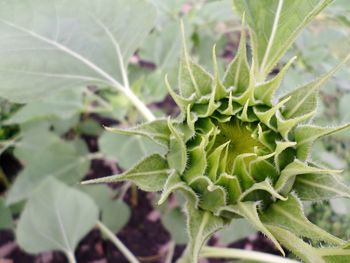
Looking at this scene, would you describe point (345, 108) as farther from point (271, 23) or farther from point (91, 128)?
point (91, 128)

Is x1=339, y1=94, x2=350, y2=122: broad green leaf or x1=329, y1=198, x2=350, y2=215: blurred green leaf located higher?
x1=339, y1=94, x2=350, y2=122: broad green leaf

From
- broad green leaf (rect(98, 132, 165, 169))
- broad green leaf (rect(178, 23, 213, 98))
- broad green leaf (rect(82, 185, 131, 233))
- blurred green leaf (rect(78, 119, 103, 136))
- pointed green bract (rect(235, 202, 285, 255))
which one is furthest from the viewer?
blurred green leaf (rect(78, 119, 103, 136))

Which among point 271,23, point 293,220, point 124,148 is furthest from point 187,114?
point 124,148

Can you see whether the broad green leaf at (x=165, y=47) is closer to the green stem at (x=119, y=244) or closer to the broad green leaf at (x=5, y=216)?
the green stem at (x=119, y=244)

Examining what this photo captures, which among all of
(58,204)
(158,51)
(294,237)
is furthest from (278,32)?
(58,204)

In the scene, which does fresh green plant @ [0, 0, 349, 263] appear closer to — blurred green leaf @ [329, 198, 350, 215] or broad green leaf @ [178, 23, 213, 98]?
broad green leaf @ [178, 23, 213, 98]

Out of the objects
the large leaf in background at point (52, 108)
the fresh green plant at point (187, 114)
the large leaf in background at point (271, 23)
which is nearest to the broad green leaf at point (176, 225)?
the fresh green plant at point (187, 114)

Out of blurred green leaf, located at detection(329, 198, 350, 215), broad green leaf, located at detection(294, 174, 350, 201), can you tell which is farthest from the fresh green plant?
blurred green leaf, located at detection(329, 198, 350, 215)
